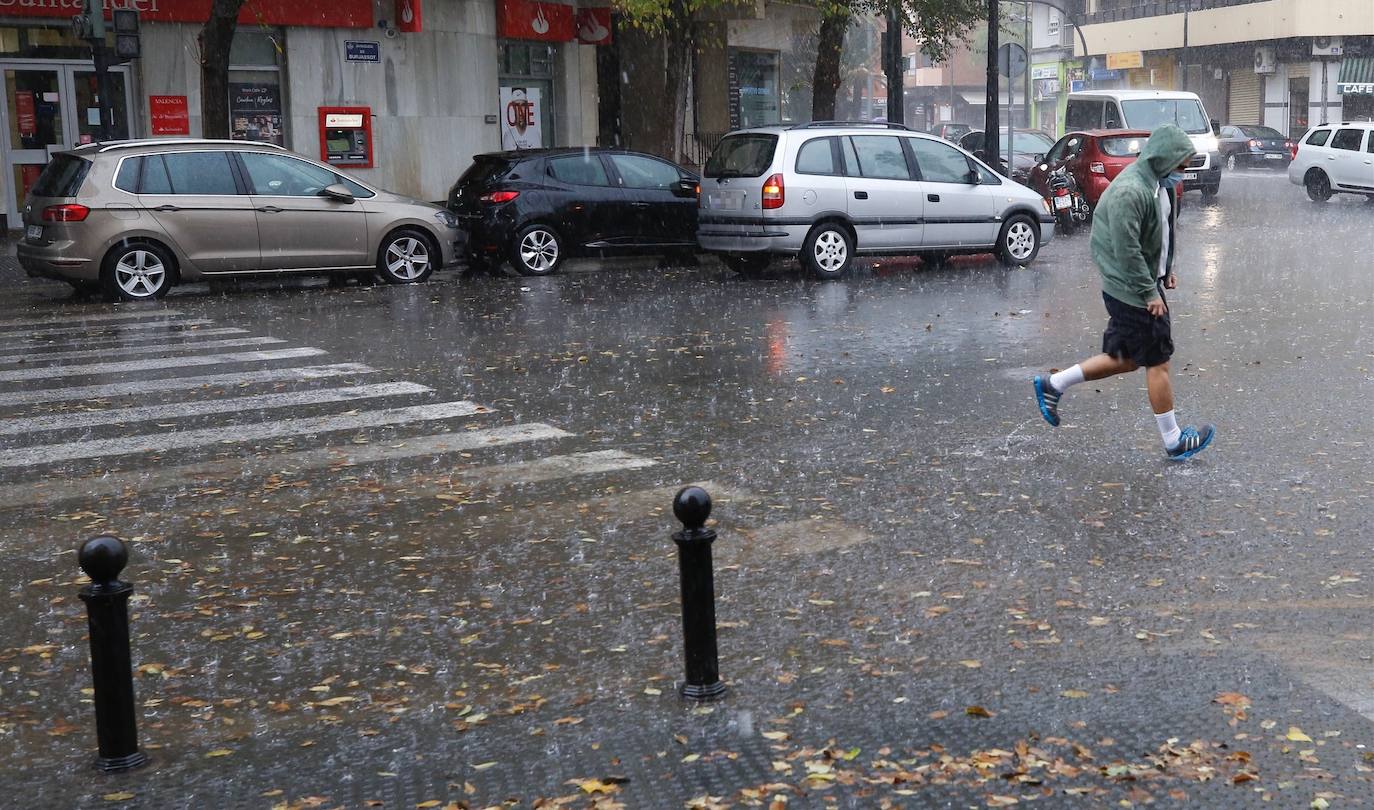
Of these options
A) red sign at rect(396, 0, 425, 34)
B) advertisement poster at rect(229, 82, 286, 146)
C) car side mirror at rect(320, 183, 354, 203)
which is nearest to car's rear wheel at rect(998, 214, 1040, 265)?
car side mirror at rect(320, 183, 354, 203)

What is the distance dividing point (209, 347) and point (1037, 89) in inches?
2788

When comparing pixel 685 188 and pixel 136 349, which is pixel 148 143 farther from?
pixel 685 188

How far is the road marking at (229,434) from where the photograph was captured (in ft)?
27.5

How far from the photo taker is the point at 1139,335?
793cm

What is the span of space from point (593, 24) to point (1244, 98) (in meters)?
41.3

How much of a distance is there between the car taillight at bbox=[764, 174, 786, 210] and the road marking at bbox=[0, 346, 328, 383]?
21.4 ft

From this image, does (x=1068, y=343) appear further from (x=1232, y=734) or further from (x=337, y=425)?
(x=1232, y=734)

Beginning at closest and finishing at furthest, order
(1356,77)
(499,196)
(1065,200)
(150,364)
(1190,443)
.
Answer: (1190,443) → (150,364) → (499,196) → (1065,200) → (1356,77)

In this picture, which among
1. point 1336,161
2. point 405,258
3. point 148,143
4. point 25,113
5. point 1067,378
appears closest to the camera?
point 1067,378

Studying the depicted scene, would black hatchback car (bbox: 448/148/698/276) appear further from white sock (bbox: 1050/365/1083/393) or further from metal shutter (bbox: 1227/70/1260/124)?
metal shutter (bbox: 1227/70/1260/124)

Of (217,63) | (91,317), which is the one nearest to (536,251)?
(217,63)

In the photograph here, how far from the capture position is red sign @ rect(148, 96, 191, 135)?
23.3 m

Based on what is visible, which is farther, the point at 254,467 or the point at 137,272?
the point at 137,272

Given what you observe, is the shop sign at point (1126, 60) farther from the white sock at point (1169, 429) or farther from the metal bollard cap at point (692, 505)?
the metal bollard cap at point (692, 505)
